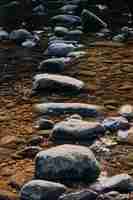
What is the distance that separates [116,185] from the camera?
496cm

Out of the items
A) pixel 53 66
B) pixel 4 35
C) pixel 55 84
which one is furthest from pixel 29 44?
pixel 55 84

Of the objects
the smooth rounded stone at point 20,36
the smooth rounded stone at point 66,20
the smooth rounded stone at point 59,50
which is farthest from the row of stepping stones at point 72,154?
the smooth rounded stone at point 66,20

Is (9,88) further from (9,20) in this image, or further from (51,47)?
(9,20)

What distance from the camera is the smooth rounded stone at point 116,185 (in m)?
4.94

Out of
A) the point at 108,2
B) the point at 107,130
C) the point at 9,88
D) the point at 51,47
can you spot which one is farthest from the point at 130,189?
the point at 108,2

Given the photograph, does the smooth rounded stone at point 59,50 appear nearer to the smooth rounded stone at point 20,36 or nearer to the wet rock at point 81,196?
the smooth rounded stone at point 20,36

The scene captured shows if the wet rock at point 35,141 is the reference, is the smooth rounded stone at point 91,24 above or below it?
below

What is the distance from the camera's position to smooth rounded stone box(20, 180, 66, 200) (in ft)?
15.7

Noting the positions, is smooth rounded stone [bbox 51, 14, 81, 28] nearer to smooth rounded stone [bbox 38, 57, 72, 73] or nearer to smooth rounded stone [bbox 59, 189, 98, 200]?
smooth rounded stone [bbox 38, 57, 72, 73]

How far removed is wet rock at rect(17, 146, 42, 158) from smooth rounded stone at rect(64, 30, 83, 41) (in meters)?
7.46

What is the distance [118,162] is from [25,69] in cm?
477

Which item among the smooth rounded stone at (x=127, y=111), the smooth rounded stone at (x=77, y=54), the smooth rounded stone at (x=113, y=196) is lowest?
the smooth rounded stone at (x=77, y=54)

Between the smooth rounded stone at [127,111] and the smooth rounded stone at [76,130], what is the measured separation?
2.14 ft

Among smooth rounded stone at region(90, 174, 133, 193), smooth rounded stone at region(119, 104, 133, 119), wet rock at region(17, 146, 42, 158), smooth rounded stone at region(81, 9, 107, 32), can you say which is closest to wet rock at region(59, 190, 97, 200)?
smooth rounded stone at region(90, 174, 133, 193)
